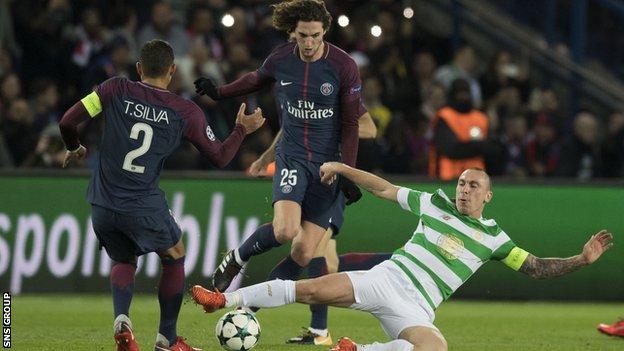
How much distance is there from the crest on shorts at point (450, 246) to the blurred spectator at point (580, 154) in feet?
27.3

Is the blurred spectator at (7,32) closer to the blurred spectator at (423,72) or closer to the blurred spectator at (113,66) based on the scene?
the blurred spectator at (113,66)

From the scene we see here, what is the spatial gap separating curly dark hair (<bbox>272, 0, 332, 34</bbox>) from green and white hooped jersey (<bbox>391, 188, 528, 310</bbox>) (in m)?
1.61

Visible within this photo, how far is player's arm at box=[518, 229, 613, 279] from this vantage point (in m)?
7.98

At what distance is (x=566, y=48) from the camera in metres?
19.2

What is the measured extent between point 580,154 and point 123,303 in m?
9.20

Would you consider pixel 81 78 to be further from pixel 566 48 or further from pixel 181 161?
pixel 566 48

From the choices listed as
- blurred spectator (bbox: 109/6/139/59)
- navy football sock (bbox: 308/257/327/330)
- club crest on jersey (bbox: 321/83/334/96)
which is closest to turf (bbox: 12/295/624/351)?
navy football sock (bbox: 308/257/327/330)

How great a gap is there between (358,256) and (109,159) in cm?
271

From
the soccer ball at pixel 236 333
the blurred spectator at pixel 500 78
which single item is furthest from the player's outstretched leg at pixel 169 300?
the blurred spectator at pixel 500 78

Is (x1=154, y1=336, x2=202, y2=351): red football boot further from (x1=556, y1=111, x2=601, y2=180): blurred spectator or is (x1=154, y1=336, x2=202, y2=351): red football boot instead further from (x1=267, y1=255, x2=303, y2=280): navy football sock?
(x1=556, y1=111, x2=601, y2=180): blurred spectator

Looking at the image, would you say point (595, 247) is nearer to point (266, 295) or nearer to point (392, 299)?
point (392, 299)

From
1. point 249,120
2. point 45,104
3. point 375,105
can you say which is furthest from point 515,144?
point 249,120

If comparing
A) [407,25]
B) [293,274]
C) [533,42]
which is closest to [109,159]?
[293,274]

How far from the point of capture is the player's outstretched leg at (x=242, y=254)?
9438 millimetres
